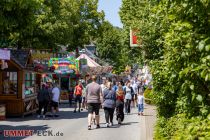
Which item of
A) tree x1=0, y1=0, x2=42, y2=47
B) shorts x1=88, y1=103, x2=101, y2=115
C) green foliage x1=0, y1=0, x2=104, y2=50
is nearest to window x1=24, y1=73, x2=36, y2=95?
green foliage x1=0, y1=0, x2=104, y2=50

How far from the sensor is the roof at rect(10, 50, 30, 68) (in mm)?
21578

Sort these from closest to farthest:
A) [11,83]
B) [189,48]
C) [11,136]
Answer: [189,48]
[11,136]
[11,83]

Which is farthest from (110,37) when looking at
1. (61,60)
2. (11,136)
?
(11,136)

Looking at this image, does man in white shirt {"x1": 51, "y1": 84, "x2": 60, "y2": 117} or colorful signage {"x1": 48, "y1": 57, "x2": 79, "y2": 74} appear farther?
colorful signage {"x1": 48, "y1": 57, "x2": 79, "y2": 74}

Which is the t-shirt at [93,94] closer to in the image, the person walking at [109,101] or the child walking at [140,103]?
the person walking at [109,101]

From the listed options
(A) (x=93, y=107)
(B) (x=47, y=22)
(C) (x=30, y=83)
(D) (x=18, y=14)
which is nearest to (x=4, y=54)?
(D) (x=18, y=14)

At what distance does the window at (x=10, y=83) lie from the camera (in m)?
21.6

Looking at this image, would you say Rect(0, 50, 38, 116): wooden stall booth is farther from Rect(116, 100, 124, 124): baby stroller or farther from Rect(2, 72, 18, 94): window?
Rect(116, 100, 124, 124): baby stroller

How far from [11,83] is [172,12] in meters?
17.6

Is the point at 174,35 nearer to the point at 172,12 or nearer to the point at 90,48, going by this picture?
the point at 172,12

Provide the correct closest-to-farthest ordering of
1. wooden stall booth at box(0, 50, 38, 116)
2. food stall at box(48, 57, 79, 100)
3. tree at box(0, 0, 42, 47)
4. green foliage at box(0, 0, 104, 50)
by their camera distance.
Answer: tree at box(0, 0, 42, 47) → green foliage at box(0, 0, 104, 50) → wooden stall booth at box(0, 50, 38, 116) → food stall at box(48, 57, 79, 100)

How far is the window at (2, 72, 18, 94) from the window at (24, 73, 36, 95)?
0.74 metres

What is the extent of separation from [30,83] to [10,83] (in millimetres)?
1981

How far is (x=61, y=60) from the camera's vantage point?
37656 millimetres
